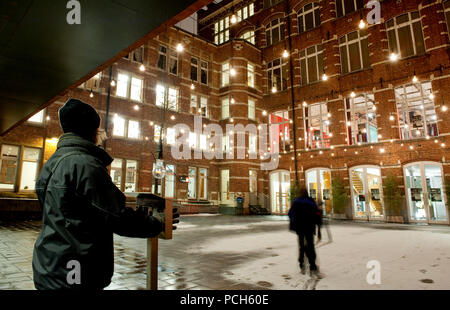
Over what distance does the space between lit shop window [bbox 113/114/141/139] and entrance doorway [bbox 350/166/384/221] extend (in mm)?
14092

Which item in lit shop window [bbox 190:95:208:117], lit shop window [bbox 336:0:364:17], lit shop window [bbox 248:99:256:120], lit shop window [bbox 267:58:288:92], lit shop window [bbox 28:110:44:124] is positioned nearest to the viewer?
lit shop window [bbox 28:110:44:124]

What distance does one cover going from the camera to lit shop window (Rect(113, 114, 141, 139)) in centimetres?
1617

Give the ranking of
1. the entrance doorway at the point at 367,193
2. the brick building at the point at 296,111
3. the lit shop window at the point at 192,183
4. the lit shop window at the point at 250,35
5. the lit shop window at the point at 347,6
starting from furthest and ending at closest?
1. the lit shop window at the point at 250,35
2. the lit shop window at the point at 192,183
3. the lit shop window at the point at 347,6
4. the entrance doorway at the point at 367,193
5. the brick building at the point at 296,111

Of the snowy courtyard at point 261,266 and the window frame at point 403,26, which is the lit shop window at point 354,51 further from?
the snowy courtyard at point 261,266

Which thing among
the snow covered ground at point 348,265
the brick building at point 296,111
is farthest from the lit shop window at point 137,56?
the snow covered ground at point 348,265

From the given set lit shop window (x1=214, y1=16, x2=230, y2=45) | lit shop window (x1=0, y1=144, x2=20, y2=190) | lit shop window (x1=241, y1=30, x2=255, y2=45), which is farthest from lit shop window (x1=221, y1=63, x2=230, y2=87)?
lit shop window (x1=0, y1=144, x2=20, y2=190)

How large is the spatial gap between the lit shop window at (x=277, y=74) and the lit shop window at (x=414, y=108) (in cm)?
782

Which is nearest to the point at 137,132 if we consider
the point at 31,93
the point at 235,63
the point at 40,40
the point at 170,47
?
the point at 170,47

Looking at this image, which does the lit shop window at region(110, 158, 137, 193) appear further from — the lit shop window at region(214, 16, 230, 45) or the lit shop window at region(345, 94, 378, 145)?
the lit shop window at region(214, 16, 230, 45)

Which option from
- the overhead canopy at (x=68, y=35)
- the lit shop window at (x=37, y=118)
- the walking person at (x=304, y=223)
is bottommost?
the walking person at (x=304, y=223)

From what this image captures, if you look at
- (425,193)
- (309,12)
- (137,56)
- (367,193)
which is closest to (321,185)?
(367,193)

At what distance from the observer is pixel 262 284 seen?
3.63 m

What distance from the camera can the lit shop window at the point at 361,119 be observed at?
654 inches

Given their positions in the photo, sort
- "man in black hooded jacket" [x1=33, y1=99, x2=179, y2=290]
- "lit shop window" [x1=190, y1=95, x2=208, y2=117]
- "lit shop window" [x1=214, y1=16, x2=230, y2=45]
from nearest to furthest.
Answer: "man in black hooded jacket" [x1=33, y1=99, x2=179, y2=290], "lit shop window" [x1=190, y1=95, x2=208, y2=117], "lit shop window" [x1=214, y1=16, x2=230, y2=45]
